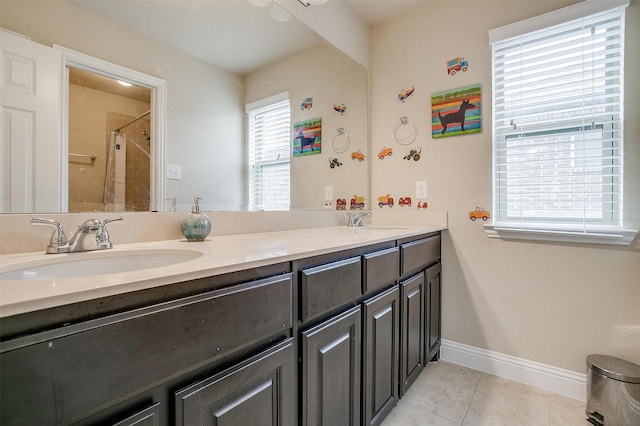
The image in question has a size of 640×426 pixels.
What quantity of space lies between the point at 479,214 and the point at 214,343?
1.78m

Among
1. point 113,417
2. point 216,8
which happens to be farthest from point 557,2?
point 113,417

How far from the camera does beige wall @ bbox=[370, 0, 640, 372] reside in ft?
4.99

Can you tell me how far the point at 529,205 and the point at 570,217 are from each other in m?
0.20

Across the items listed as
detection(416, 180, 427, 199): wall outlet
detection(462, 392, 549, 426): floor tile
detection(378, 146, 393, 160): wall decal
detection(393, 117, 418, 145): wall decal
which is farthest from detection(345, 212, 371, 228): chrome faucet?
detection(462, 392, 549, 426): floor tile

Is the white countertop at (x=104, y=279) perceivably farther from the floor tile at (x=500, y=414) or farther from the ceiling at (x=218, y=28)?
the floor tile at (x=500, y=414)

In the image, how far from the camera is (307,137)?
6.48ft

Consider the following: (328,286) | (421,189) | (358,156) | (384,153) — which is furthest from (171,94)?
(421,189)

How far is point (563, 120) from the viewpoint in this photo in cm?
165

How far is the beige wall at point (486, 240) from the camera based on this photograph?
1522 mm

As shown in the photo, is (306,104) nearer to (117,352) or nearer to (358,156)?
(358,156)

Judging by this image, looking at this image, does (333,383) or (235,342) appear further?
(333,383)

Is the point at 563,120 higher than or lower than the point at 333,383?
higher

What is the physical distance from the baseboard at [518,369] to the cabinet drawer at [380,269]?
3.30ft

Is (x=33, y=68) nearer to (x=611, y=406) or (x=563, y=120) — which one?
(x=563, y=120)
